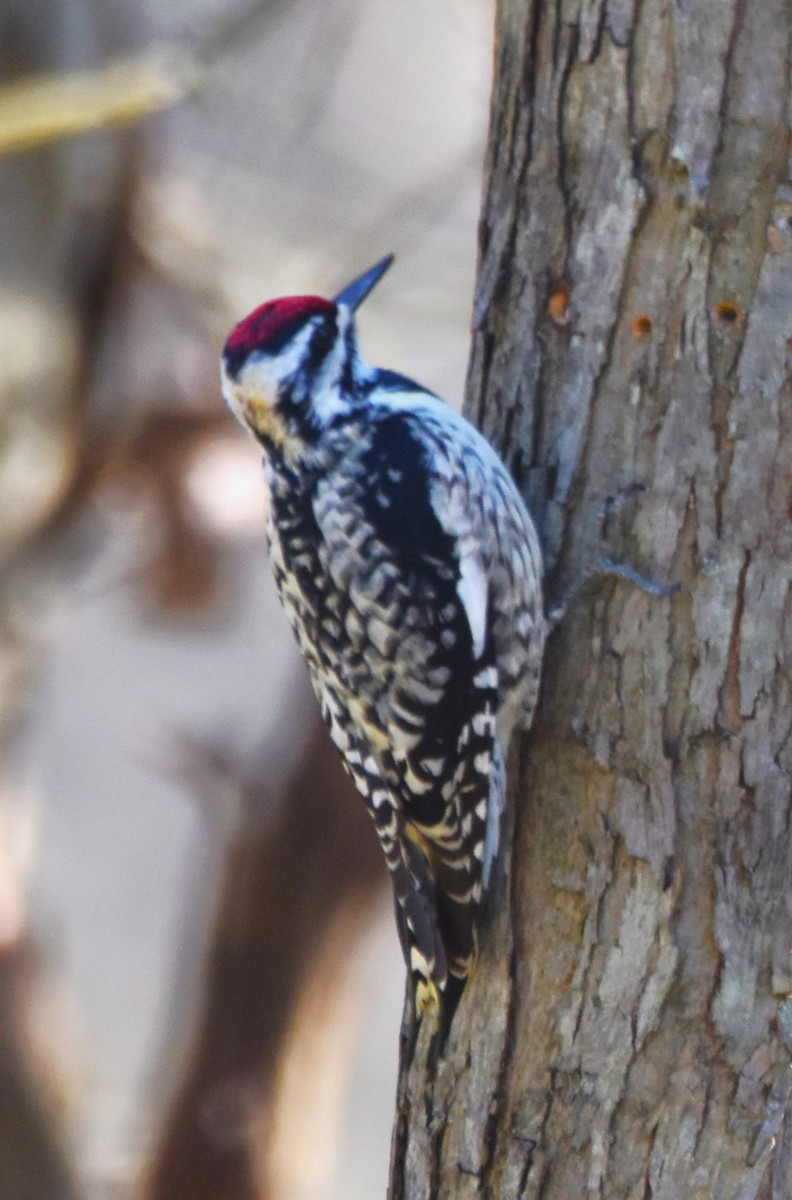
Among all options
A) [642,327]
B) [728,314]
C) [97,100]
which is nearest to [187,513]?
[97,100]

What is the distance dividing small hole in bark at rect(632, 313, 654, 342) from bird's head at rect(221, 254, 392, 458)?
0.60 metres

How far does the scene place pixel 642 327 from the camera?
2830mm

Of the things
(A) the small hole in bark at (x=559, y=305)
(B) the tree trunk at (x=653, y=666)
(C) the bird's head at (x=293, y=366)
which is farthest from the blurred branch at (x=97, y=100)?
(A) the small hole in bark at (x=559, y=305)

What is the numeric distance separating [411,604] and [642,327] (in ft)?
2.29

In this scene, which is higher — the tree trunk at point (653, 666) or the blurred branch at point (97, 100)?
the blurred branch at point (97, 100)

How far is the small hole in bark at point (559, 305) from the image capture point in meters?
2.94

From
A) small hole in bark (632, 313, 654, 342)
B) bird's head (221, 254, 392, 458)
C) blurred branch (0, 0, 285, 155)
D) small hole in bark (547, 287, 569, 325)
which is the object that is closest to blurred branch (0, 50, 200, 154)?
blurred branch (0, 0, 285, 155)

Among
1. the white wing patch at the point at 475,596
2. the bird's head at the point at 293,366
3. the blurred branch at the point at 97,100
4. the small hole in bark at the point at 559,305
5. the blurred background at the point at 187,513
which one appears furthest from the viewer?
the blurred background at the point at 187,513

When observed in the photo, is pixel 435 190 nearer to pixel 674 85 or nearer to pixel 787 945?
pixel 674 85

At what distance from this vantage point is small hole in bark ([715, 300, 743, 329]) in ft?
8.98

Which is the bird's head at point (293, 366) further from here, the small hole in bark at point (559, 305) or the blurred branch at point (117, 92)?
the blurred branch at point (117, 92)

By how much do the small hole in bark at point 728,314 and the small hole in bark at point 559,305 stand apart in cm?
31

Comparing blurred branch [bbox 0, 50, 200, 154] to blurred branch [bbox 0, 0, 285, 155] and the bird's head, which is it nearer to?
blurred branch [bbox 0, 0, 285, 155]

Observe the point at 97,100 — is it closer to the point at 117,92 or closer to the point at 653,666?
the point at 117,92
